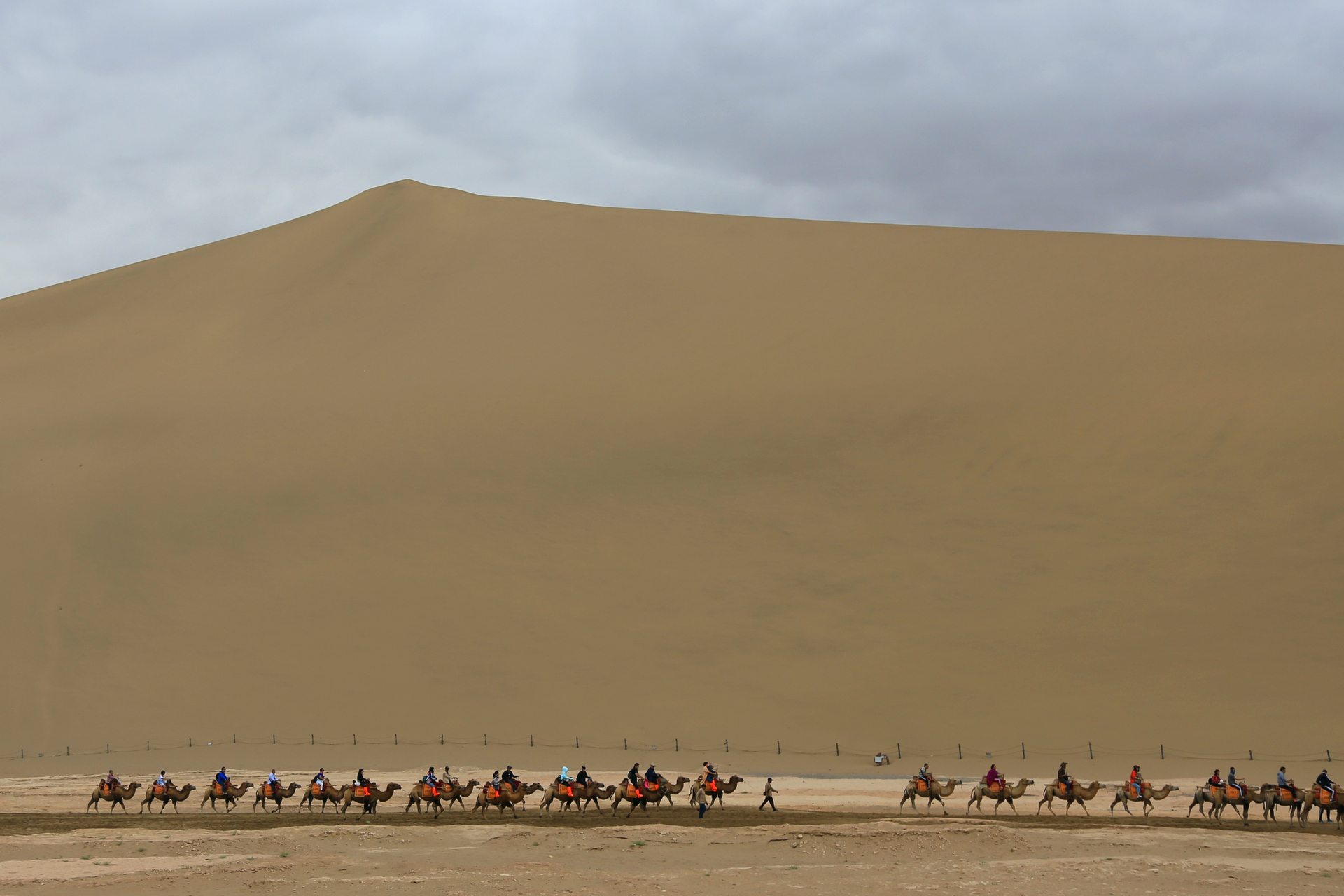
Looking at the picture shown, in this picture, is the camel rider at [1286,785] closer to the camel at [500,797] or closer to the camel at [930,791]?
the camel at [930,791]

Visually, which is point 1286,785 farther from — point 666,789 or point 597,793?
point 597,793

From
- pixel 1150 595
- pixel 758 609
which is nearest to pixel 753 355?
pixel 758 609

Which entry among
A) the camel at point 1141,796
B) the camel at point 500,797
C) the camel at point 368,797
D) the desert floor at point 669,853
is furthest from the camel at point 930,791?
the camel at point 368,797

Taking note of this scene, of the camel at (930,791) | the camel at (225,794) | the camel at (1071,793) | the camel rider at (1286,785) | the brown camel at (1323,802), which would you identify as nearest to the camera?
the brown camel at (1323,802)

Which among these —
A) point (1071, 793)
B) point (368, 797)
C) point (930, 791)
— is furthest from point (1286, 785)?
point (368, 797)

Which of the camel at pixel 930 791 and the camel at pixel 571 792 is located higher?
the camel at pixel 930 791

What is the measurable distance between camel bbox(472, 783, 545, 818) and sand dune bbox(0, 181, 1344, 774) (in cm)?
749

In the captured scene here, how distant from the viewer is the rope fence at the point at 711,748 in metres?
27.1

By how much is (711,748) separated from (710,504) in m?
9.52

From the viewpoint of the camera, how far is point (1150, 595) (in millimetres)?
31672

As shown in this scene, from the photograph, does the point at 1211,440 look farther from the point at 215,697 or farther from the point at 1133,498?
the point at 215,697

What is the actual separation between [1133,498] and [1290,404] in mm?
6212

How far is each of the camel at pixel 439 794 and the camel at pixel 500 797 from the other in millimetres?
284

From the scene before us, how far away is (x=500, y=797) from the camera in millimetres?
22438
